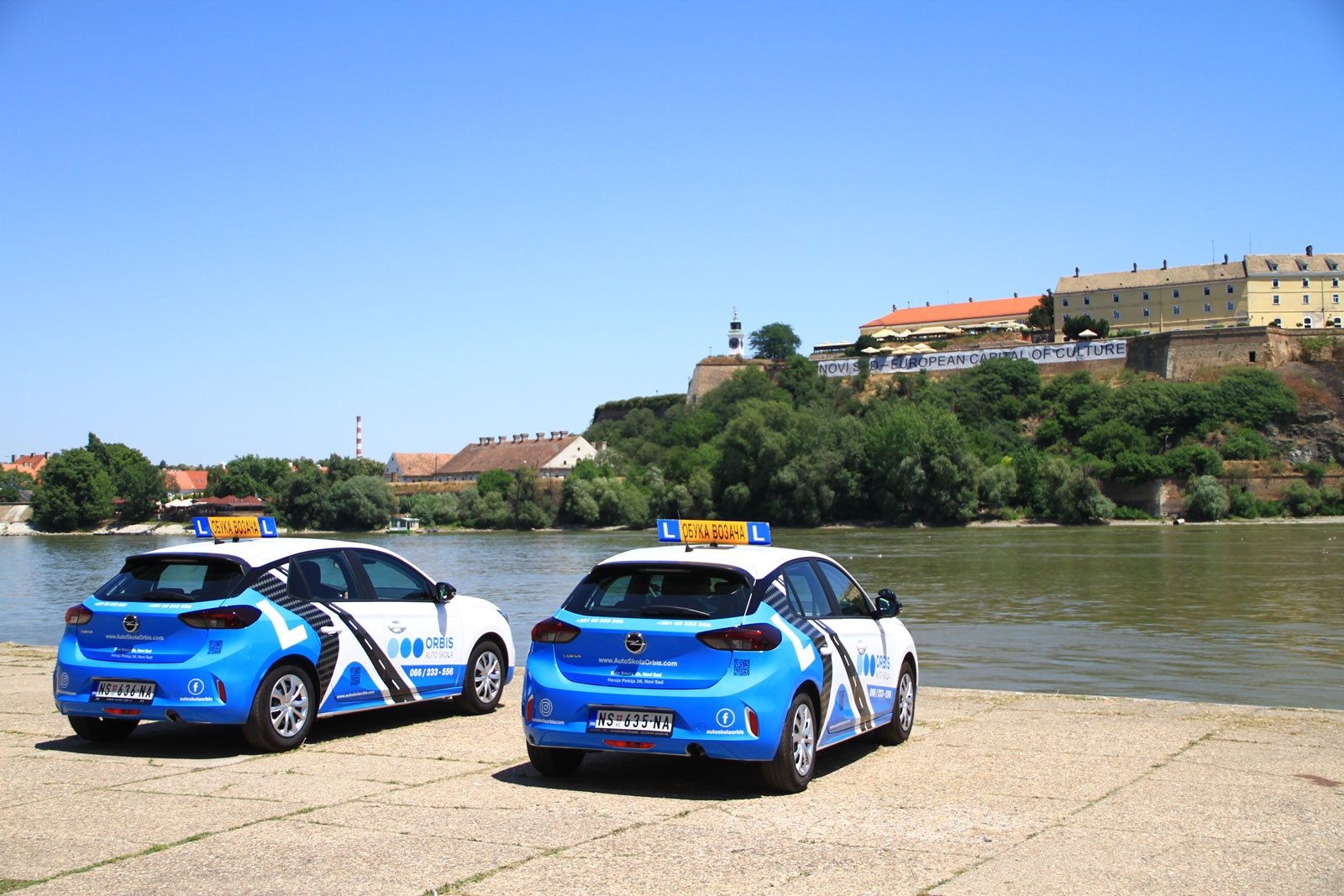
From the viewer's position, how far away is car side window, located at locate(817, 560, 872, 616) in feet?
27.3

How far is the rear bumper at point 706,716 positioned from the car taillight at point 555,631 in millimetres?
367

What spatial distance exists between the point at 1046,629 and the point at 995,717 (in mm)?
14770

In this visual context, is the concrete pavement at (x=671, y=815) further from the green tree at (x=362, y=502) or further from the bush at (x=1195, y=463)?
the green tree at (x=362, y=502)

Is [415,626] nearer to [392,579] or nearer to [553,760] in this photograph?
[392,579]

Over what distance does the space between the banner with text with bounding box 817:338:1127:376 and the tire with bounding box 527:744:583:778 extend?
108851mm

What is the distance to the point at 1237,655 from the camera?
19.5 meters

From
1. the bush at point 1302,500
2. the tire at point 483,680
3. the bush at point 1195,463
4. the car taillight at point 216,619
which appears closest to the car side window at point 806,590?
the tire at point 483,680

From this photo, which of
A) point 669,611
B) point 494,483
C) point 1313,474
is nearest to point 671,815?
point 669,611

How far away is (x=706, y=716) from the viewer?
6773mm

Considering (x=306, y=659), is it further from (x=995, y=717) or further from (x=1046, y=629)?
(x=1046, y=629)

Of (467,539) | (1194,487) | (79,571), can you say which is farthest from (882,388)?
(79,571)

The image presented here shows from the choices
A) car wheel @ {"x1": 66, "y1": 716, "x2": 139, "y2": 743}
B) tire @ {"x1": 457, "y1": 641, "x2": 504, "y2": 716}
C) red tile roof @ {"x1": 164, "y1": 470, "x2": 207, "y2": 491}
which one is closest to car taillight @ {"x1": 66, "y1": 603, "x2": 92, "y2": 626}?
car wheel @ {"x1": 66, "y1": 716, "x2": 139, "y2": 743}

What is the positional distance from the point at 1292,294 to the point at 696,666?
13276cm

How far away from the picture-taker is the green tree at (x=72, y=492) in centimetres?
11256
